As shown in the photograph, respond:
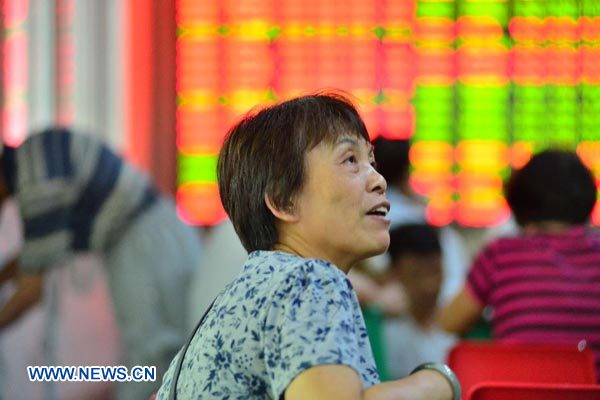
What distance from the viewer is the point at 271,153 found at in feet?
4.58

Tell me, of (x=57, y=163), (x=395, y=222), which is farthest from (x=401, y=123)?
(x=57, y=163)

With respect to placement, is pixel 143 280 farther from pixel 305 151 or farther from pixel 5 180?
pixel 305 151

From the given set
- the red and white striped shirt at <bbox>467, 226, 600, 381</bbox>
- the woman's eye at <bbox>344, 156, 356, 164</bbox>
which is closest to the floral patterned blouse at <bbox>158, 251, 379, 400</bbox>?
the woman's eye at <bbox>344, 156, 356, 164</bbox>

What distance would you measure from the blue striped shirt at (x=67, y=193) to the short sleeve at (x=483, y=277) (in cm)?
100

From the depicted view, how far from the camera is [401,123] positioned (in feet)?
14.0

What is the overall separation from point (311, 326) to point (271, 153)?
264 mm

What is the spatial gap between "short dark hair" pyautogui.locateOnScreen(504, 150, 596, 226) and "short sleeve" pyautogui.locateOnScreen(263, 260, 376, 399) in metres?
1.40

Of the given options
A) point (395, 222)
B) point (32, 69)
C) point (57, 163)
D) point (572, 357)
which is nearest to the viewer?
point (572, 357)

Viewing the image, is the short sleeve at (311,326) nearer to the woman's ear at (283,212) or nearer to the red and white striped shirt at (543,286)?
the woman's ear at (283,212)

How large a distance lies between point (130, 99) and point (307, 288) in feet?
10.7

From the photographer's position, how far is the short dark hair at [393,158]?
3.58 meters

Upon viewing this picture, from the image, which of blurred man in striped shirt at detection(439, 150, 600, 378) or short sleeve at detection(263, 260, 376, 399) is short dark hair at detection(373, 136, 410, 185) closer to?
blurred man in striped shirt at detection(439, 150, 600, 378)

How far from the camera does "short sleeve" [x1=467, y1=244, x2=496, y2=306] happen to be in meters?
2.55

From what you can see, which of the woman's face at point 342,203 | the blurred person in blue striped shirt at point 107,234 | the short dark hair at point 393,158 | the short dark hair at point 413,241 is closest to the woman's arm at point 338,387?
the woman's face at point 342,203
